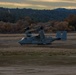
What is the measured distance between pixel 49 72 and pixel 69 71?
1.01 m

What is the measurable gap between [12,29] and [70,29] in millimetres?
18332

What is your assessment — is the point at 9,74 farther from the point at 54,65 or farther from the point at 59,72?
the point at 54,65

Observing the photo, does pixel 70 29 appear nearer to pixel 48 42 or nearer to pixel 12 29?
pixel 12 29

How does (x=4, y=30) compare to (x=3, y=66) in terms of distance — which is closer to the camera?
(x=3, y=66)

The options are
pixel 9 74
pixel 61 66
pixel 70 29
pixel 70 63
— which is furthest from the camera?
pixel 70 29

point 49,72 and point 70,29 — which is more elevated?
point 49,72

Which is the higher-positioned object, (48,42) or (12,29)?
(48,42)

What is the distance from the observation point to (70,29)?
11412 centimetres

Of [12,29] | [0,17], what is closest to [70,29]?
[12,29]

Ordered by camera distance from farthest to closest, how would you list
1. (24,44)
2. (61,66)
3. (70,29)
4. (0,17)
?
(0,17)
(70,29)
(24,44)
(61,66)

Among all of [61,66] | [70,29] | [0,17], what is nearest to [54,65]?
[61,66]

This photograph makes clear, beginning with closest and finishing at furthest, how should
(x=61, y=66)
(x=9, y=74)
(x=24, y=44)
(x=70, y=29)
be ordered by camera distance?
(x=9, y=74) < (x=61, y=66) < (x=24, y=44) < (x=70, y=29)

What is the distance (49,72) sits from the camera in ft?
58.3

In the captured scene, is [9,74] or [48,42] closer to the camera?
[9,74]
